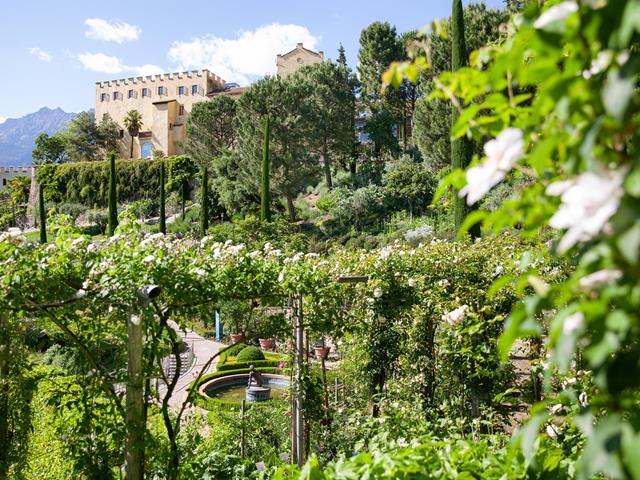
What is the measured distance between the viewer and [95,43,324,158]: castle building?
37562 mm

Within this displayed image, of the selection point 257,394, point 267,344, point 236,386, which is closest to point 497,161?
point 257,394

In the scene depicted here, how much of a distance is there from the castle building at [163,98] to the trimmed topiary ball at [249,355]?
2783 cm

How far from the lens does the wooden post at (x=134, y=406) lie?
2.91 m

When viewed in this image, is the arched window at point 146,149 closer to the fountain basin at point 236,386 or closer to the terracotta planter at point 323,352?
the fountain basin at point 236,386

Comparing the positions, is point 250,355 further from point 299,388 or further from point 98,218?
point 98,218

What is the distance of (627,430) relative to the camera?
0.55m

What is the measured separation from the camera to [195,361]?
35.4 ft

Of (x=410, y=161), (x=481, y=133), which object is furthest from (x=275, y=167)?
(x=481, y=133)

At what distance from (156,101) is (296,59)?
1119 centimetres

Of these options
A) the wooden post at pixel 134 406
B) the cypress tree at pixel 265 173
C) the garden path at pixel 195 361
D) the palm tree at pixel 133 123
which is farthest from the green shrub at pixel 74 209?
the wooden post at pixel 134 406

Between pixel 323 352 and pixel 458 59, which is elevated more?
pixel 458 59

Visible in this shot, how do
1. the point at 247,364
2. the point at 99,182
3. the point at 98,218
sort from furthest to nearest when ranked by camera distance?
the point at 99,182 → the point at 98,218 → the point at 247,364

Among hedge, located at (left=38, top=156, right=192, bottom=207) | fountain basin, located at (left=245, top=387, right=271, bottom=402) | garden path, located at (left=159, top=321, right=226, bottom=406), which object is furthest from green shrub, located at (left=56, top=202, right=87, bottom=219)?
fountain basin, located at (left=245, top=387, right=271, bottom=402)

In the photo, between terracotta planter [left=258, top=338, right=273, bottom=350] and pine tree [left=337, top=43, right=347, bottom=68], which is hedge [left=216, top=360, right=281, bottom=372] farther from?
pine tree [left=337, top=43, right=347, bottom=68]
